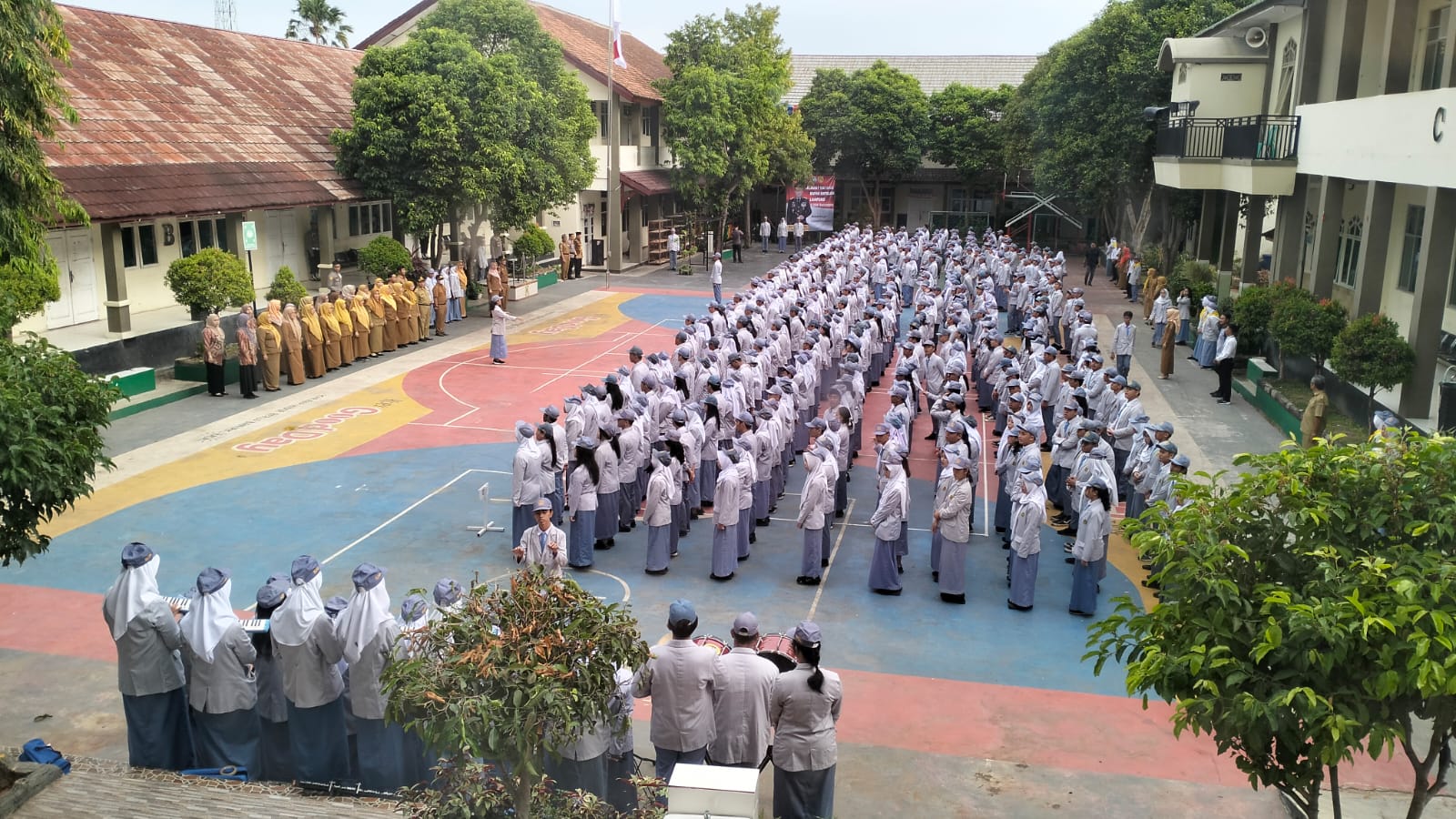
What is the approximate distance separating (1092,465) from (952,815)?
5517 millimetres

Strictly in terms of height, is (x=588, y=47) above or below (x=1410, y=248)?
above

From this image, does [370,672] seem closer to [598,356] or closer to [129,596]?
[129,596]

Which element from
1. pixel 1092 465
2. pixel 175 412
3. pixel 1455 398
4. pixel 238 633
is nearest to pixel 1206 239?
pixel 1455 398

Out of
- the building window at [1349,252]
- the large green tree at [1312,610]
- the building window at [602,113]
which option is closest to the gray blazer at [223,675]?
the large green tree at [1312,610]

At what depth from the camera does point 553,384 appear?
21547mm

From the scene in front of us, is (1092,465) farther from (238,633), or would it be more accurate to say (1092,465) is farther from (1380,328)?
(238,633)

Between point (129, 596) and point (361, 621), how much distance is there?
1657 mm

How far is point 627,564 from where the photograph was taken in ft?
43.2

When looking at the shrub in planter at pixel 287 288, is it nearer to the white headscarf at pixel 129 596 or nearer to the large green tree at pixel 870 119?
the white headscarf at pixel 129 596

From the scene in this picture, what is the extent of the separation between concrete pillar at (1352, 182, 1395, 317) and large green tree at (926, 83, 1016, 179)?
26577mm

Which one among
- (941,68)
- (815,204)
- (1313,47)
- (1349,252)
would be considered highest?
(941,68)

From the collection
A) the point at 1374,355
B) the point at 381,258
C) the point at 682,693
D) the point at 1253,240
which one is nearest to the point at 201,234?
the point at 381,258

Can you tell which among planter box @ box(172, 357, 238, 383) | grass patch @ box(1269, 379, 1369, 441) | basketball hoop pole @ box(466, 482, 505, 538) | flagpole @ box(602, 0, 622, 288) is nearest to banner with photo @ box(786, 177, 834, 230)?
flagpole @ box(602, 0, 622, 288)

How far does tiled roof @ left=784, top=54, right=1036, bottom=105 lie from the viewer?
5794 cm
